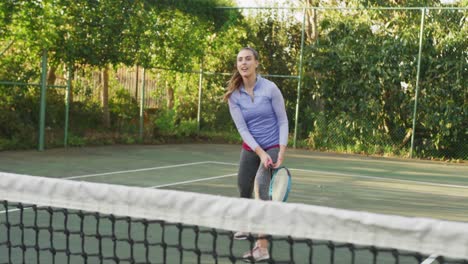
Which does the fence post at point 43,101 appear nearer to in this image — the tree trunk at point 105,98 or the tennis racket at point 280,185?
the tree trunk at point 105,98

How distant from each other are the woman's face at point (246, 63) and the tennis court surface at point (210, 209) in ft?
3.71

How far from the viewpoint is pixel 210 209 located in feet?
9.11

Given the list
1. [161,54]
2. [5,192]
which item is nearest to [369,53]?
[161,54]

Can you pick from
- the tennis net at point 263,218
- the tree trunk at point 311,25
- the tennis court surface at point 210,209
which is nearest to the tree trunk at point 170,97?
the tennis court surface at point 210,209

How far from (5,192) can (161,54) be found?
12.6m

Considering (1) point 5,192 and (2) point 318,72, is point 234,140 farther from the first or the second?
(1) point 5,192

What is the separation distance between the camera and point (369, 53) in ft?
50.5

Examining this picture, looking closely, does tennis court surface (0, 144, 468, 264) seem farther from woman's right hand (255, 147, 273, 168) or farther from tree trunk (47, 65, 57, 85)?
tree trunk (47, 65, 57, 85)

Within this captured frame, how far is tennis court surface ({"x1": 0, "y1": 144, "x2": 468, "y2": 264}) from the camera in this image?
253 centimetres

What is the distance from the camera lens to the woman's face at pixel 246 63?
5.04 meters

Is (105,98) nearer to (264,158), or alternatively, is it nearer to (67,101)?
(67,101)

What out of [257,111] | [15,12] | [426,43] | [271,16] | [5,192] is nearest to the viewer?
[5,192]

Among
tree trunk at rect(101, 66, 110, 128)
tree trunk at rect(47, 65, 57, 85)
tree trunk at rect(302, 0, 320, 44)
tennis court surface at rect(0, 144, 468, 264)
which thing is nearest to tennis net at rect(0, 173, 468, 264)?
tennis court surface at rect(0, 144, 468, 264)

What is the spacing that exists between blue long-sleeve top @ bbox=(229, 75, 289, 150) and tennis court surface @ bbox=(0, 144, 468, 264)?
74 cm
